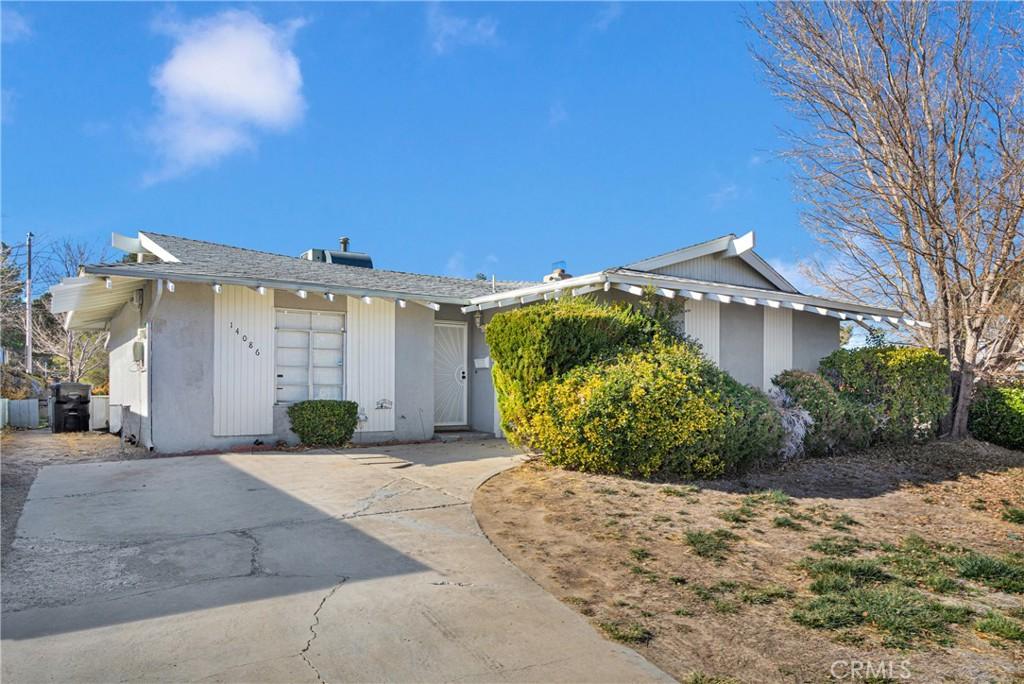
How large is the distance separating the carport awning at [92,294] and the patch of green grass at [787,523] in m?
9.51

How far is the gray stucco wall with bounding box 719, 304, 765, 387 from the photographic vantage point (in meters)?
12.1

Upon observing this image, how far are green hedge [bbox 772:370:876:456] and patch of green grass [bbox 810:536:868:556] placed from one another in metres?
4.14

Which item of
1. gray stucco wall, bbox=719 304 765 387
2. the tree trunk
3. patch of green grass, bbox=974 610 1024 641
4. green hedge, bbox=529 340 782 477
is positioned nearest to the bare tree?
the tree trunk

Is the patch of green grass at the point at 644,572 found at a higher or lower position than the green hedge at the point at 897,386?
lower

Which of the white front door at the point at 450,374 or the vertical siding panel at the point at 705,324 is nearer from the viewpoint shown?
the vertical siding panel at the point at 705,324

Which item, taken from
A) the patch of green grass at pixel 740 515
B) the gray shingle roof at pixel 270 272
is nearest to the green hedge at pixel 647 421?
the patch of green grass at pixel 740 515

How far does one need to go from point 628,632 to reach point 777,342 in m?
10.2

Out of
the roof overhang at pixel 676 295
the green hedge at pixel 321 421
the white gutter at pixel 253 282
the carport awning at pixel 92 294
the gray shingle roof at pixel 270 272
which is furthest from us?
the green hedge at pixel 321 421

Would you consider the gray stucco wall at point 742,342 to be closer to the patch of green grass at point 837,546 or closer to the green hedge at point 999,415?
the green hedge at point 999,415

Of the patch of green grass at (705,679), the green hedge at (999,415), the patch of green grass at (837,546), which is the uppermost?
the green hedge at (999,415)

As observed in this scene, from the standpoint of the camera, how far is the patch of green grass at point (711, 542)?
5270mm

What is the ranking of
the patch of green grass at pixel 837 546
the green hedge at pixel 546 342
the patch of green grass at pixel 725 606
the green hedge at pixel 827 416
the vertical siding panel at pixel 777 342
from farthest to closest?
1. the vertical siding panel at pixel 777 342
2. the green hedge at pixel 827 416
3. the green hedge at pixel 546 342
4. the patch of green grass at pixel 837 546
5. the patch of green grass at pixel 725 606

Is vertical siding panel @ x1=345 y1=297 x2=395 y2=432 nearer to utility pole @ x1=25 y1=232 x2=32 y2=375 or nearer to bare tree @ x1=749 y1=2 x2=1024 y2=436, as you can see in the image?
bare tree @ x1=749 y1=2 x2=1024 y2=436

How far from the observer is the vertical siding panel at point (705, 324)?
11.7 m
